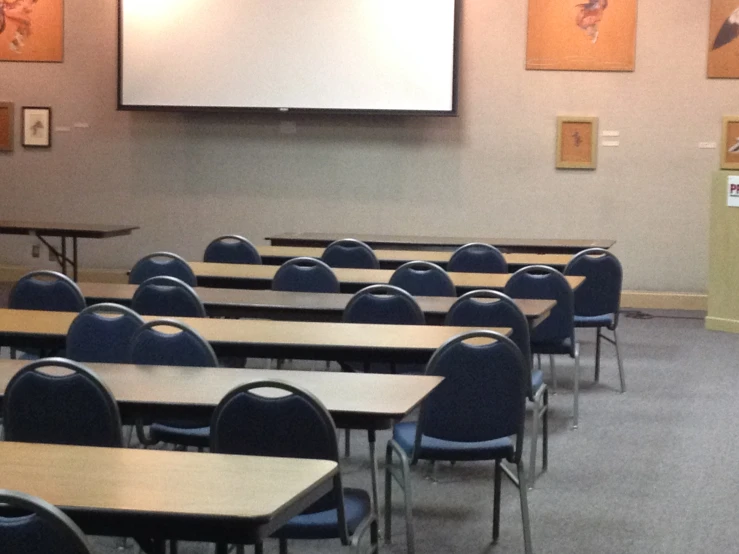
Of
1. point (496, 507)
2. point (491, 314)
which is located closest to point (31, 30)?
point (491, 314)

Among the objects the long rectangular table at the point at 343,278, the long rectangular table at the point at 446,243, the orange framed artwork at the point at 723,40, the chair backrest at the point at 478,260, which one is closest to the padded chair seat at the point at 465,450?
the long rectangular table at the point at 343,278

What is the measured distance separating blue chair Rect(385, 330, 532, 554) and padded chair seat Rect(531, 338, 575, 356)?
90.7 inches

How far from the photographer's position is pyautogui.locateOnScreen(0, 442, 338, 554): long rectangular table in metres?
2.45

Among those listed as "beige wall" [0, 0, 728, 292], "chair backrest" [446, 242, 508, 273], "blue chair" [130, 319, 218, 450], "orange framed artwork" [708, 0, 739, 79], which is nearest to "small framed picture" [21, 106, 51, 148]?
"beige wall" [0, 0, 728, 292]

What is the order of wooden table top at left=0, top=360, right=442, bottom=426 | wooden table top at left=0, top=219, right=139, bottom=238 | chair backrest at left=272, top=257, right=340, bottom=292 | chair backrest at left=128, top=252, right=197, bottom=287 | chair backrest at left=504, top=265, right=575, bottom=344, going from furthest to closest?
wooden table top at left=0, top=219, right=139, bottom=238 → chair backrest at left=128, top=252, right=197, bottom=287 → chair backrest at left=272, top=257, right=340, bottom=292 → chair backrest at left=504, top=265, right=575, bottom=344 → wooden table top at left=0, top=360, right=442, bottom=426

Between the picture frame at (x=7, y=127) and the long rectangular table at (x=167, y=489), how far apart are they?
9.94 metres

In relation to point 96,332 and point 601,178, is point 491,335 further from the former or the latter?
point 601,178

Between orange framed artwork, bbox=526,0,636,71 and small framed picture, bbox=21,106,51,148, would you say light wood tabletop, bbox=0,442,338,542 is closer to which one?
orange framed artwork, bbox=526,0,636,71

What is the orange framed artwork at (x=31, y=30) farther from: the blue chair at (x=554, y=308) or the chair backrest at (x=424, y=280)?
the blue chair at (x=554, y=308)

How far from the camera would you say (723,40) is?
10852mm

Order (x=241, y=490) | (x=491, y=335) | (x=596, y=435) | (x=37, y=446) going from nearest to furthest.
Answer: (x=241, y=490) → (x=37, y=446) → (x=491, y=335) → (x=596, y=435)

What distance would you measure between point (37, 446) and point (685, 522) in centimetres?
283

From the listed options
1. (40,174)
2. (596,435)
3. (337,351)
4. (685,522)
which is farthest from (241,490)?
(40,174)

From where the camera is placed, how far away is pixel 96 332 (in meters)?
4.70
